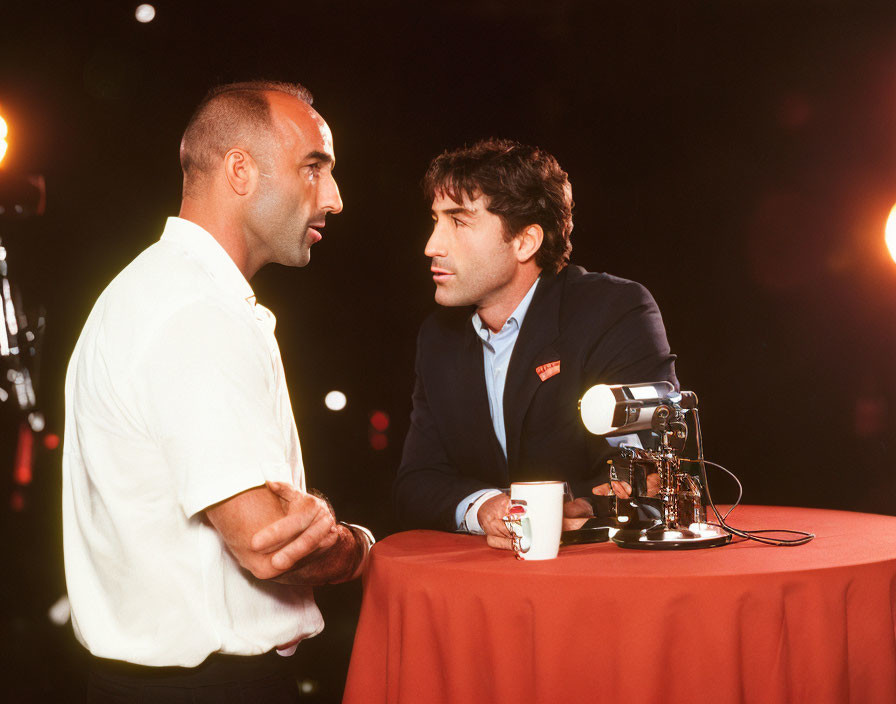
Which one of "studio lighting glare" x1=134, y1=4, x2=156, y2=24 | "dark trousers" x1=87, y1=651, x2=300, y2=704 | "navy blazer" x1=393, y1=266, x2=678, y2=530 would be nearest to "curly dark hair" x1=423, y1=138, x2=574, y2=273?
"navy blazer" x1=393, y1=266, x2=678, y2=530

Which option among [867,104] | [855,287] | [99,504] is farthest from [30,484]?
[867,104]

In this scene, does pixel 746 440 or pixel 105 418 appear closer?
pixel 105 418

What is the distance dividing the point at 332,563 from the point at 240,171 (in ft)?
2.59

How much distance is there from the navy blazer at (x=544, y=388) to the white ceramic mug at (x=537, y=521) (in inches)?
27.4

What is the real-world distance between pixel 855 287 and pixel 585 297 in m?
1.51

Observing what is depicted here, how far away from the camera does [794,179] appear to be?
3266 mm

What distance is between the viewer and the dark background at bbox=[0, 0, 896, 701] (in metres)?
3.16

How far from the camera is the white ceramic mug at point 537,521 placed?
4.70 feet

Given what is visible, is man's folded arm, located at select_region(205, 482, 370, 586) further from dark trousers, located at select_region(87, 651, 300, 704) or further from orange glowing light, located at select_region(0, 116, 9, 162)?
orange glowing light, located at select_region(0, 116, 9, 162)

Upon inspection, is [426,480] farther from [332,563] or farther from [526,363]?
[332,563]

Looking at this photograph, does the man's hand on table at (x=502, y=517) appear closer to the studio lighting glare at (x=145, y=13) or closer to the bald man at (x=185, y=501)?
the bald man at (x=185, y=501)

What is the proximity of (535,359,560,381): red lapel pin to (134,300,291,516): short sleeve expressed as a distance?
1163 mm

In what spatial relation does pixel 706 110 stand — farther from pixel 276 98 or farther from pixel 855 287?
pixel 276 98

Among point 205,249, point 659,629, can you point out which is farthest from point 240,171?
point 659,629
